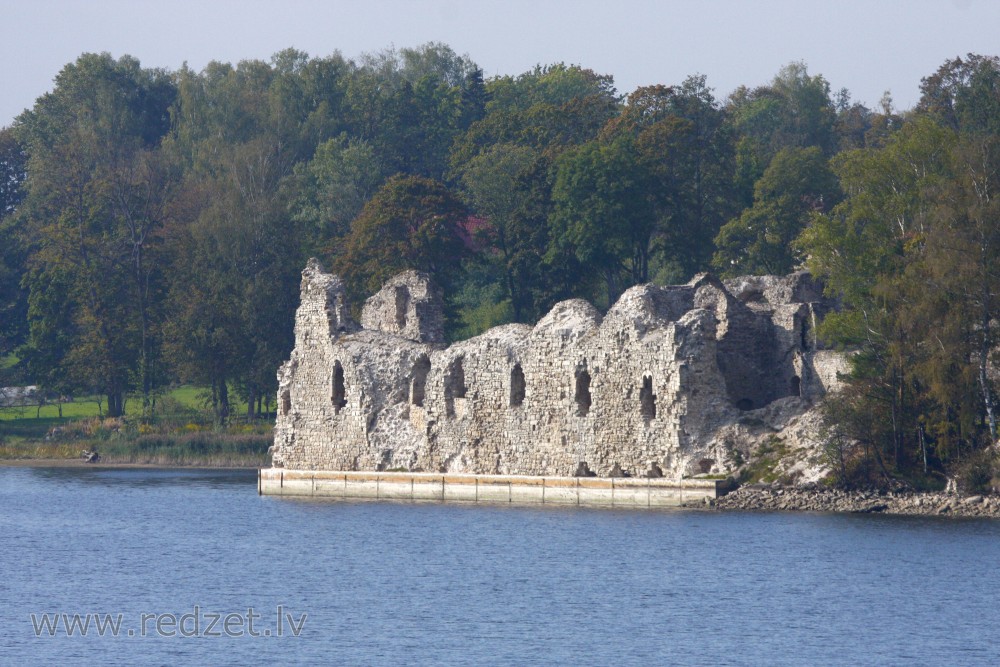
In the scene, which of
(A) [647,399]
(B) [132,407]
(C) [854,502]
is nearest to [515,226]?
(B) [132,407]

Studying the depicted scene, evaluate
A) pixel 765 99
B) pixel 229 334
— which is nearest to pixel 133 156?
pixel 229 334

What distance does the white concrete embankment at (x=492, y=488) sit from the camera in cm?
4109

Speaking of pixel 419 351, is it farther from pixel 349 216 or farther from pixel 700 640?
pixel 349 216

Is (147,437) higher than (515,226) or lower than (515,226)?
lower

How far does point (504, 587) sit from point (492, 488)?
12.3 m

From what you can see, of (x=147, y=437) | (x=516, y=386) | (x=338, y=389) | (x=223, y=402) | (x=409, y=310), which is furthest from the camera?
(x=223, y=402)

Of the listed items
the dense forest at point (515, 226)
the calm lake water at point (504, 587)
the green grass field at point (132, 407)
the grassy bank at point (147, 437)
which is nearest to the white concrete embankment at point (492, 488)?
the calm lake water at point (504, 587)

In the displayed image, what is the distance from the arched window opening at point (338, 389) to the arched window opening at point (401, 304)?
2912 millimetres

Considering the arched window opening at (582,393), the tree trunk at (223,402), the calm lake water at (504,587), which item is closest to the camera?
the calm lake water at (504,587)

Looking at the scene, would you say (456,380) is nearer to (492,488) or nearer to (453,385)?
(453,385)

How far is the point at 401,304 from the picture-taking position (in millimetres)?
51781

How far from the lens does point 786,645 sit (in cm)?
2622

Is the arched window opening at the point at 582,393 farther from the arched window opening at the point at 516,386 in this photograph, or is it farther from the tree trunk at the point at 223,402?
the tree trunk at the point at 223,402

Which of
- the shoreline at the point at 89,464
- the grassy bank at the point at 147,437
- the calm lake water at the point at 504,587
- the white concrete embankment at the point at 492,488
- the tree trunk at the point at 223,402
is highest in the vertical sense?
the tree trunk at the point at 223,402
